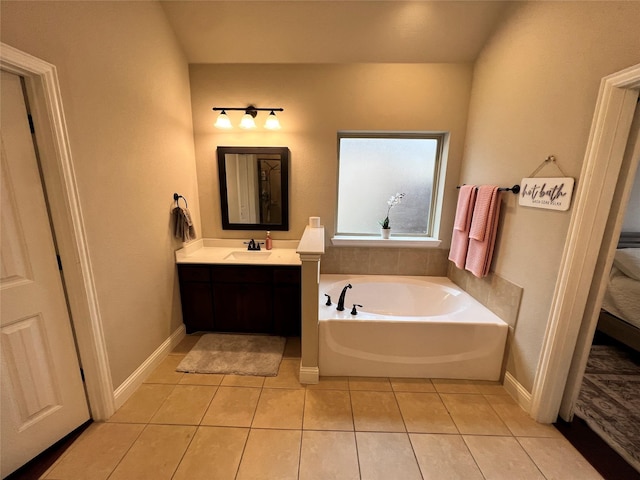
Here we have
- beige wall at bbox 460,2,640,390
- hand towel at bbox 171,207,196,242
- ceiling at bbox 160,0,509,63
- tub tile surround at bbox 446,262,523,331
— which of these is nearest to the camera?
beige wall at bbox 460,2,640,390

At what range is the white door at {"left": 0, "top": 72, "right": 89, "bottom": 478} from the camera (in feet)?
3.90

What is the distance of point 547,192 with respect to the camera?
1.58 m

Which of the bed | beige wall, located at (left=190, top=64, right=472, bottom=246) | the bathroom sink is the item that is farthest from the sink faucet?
the bed

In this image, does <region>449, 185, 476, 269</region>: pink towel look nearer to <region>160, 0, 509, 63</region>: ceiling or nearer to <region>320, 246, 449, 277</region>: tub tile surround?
<region>320, 246, 449, 277</region>: tub tile surround

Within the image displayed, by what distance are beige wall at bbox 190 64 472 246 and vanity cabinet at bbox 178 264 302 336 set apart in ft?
3.14

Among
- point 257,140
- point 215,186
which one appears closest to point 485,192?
point 257,140

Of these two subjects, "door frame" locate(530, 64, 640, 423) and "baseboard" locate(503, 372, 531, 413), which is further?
"baseboard" locate(503, 372, 531, 413)

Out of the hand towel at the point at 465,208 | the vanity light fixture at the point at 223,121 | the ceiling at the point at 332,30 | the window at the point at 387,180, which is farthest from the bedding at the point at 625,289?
the vanity light fixture at the point at 223,121

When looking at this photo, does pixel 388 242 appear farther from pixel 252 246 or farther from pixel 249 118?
pixel 249 118

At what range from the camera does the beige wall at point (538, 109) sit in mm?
1314

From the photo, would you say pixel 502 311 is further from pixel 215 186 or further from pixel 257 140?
pixel 215 186

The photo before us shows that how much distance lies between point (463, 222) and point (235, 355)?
7.61ft

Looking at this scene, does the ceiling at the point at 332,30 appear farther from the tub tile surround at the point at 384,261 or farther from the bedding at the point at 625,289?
the bedding at the point at 625,289

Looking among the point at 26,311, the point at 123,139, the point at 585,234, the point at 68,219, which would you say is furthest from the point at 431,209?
the point at 26,311
